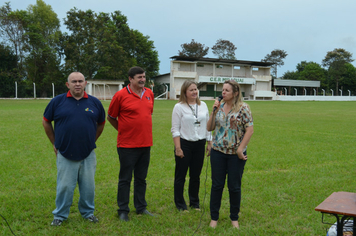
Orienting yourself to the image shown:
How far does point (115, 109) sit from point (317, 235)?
3010 mm

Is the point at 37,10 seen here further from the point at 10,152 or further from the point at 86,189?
the point at 86,189

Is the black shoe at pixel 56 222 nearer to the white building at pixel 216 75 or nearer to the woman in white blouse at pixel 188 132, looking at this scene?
the woman in white blouse at pixel 188 132

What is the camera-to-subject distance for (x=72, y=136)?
3.79 metres

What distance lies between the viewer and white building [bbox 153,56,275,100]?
186 ft

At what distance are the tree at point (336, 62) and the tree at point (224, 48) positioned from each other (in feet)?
78.5

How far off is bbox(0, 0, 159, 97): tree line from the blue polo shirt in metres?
44.3

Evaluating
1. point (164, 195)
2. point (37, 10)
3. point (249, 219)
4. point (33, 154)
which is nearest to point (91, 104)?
point (164, 195)

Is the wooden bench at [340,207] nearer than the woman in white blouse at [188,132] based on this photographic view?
Yes

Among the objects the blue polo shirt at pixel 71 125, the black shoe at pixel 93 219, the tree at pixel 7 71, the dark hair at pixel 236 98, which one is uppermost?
the tree at pixel 7 71

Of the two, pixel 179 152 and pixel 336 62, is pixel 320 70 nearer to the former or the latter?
pixel 336 62

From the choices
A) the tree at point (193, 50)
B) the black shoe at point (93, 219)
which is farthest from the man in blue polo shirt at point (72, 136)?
the tree at point (193, 50)

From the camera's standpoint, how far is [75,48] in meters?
46.9

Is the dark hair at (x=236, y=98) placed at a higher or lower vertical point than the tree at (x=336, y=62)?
lower

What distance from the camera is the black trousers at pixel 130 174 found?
4.20 metres
